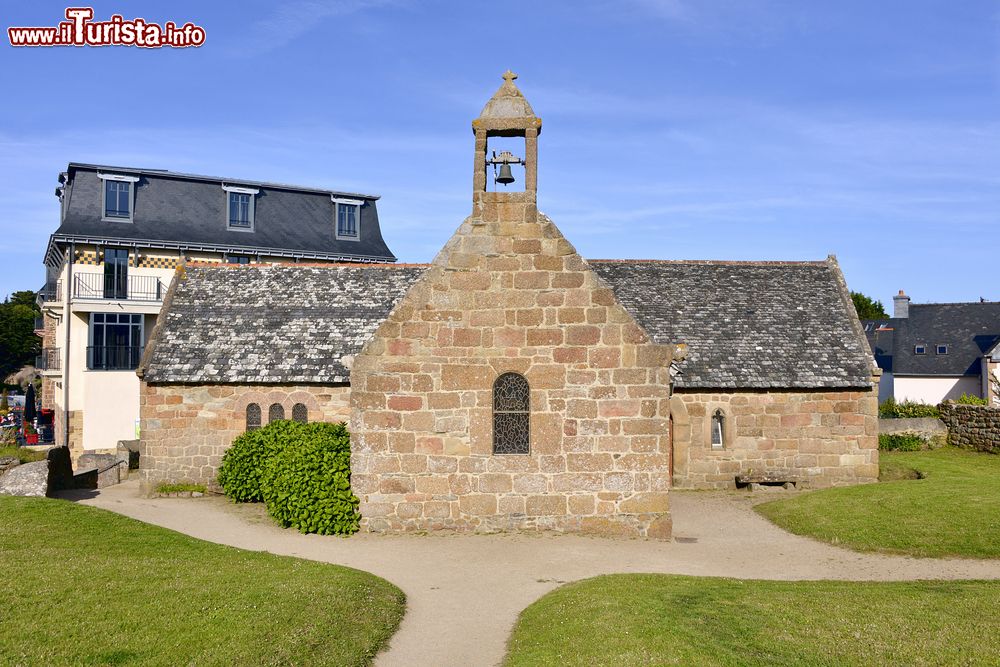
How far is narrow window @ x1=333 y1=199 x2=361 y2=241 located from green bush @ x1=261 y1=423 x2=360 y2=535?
30.9 metres

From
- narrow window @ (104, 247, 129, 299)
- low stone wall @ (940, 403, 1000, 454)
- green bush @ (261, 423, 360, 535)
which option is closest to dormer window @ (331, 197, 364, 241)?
narrow window @ (104, 247, 129, 299)

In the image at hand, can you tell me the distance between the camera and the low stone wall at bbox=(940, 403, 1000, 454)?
30641 mm

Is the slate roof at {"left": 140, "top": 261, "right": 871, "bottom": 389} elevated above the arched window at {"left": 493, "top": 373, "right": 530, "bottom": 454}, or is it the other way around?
the slate roof at {"left": 140, "top": 261, "right": 871, "bottom": 389}

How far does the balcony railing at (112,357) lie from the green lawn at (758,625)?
32.4 m

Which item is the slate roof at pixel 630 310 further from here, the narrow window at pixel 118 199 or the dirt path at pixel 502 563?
the narrow window at pixel 118 199

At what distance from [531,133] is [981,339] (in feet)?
149

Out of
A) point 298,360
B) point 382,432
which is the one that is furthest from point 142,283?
point 382,432

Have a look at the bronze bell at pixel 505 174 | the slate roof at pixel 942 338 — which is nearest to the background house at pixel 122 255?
the bronze bell at pixel 505 174

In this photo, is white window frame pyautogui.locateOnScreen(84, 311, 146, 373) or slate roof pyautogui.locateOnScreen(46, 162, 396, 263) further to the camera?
slate roof pyautogui.locateOnScreen(46, 162, 396, 263)

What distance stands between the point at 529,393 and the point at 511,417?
594 millimetres

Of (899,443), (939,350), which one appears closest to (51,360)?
(899,443)

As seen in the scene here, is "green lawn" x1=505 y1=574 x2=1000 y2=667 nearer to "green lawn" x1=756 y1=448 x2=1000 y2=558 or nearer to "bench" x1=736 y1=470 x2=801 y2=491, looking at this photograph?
"green lawn" x1=756 y1=448 x2=1000 y2=558

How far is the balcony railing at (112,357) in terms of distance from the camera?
3788 centimetres

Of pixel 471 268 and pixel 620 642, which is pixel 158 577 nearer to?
pixel 620 642
